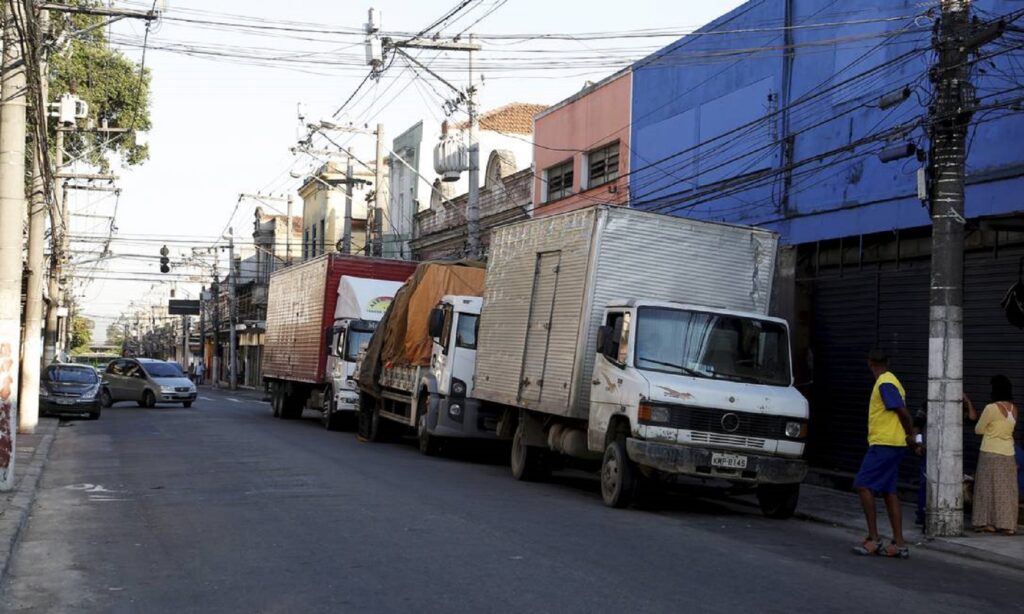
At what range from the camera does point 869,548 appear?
10.5 meters

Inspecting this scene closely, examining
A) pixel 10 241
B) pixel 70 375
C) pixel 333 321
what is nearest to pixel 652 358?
pixel 10 241

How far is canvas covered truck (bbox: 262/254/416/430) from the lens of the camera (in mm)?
25938

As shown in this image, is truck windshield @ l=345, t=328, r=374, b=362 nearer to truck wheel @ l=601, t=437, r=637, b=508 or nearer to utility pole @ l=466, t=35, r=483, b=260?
utility pole @ l=466, t=35, r=483, b=260

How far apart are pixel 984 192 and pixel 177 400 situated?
29649 mm

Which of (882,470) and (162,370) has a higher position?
(162,370)

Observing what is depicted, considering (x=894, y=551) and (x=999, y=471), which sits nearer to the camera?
(x=894, y=551)

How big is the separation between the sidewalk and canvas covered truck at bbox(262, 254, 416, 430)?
40.9ft

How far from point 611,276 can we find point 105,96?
2710 cm

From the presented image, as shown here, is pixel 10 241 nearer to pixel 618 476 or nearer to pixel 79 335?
pixel 618 476

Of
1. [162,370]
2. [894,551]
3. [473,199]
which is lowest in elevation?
[894,551]

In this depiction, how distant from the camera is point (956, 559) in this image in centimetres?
1076

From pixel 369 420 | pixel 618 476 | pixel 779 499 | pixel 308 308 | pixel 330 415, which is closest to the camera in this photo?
pixel 618 476

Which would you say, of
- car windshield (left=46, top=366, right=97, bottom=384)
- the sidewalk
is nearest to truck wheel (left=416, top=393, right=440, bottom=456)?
the sidewalk

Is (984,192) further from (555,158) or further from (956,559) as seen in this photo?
Result: (555,158)
